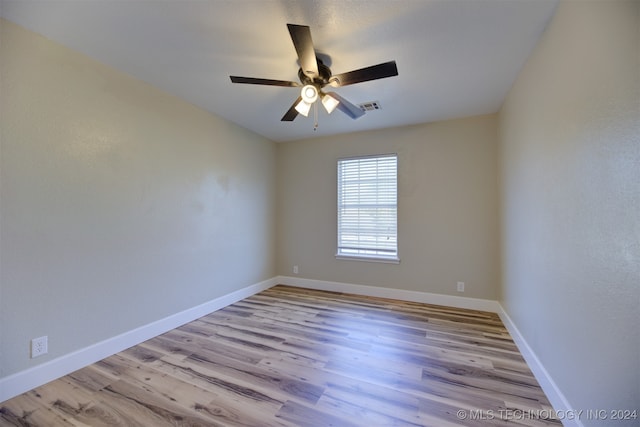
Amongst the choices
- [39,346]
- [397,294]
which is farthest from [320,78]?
[397,294]

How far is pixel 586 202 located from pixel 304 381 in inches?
80.4

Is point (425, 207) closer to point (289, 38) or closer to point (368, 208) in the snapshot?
point (368, 208)

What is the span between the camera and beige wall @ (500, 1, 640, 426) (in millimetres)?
1012

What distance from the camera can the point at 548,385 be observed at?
66.4 inches

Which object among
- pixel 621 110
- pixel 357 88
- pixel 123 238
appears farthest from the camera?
pixel 357 88

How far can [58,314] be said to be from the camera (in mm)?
1938

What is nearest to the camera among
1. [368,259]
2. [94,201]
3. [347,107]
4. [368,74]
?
[368,74]

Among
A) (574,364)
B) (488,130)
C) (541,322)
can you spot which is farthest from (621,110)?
(488,130)

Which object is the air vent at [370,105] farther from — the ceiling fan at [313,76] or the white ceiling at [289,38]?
the ceiling fan at [313,76]

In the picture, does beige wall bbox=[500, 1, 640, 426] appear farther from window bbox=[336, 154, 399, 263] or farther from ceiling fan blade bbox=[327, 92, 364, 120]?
window bbox=[336, 154, 399, 263]

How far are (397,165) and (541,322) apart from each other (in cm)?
245

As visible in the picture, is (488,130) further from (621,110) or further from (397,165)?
(621,110)

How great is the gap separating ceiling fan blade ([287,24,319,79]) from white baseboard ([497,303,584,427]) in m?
2.58

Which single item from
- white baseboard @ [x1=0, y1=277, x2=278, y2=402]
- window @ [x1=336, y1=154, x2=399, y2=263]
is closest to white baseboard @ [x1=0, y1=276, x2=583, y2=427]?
white baseboard @ [x1=0, y1=277, x2=278, y2=402]
